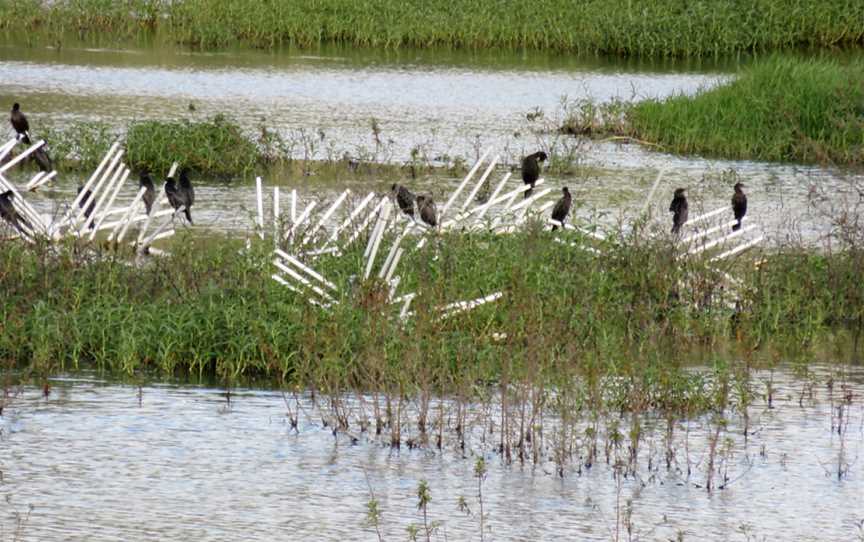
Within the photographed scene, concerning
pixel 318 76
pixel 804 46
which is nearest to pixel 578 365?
pixel 318 76

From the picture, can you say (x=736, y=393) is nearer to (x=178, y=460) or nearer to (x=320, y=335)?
(x=320, y=335)

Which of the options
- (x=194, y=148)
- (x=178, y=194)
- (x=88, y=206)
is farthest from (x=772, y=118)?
(x=88, y=206)

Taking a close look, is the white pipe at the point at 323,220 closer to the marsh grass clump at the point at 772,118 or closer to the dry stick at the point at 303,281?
the dry stick at the point at 303,281

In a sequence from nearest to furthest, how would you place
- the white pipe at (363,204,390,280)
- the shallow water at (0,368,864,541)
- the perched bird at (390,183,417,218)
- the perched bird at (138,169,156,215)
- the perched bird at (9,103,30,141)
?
the shallow water at (0,368,864,541), the white pipe at (363,204,390,280), the perched bird at (390,183,417,218), the perched bird at (138,169,156,215), the perched bird at (9,103,30,141)

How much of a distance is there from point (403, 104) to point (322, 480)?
17.7m

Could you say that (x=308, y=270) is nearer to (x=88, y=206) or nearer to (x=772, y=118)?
(x=88, y=206)

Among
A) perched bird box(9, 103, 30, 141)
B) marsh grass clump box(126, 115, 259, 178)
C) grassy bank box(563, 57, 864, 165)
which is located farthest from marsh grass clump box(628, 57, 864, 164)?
perched bird box(9, 103, 30, 141)

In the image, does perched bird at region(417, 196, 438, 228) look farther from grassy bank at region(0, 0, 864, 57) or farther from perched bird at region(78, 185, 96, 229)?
grassy bank at region(0, 0, 864, 57)

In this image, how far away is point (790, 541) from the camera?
29.2 ft

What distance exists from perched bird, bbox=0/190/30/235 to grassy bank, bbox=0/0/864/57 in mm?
20303

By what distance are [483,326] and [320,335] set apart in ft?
4.54

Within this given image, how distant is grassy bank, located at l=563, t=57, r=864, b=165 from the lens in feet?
74.0

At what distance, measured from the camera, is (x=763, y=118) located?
23.2 meters

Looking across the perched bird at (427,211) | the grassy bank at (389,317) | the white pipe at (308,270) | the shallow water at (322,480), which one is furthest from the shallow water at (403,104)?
the shallow water at (322,480)
